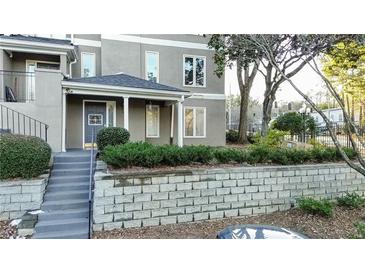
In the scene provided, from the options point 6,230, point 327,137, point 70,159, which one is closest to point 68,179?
point 70,159

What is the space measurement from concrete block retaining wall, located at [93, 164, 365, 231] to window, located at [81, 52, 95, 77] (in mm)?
6552

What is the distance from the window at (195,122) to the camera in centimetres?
1108

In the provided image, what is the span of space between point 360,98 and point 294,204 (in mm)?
6742

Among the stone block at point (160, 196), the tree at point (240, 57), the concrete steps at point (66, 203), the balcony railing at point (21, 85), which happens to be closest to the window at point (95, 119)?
the balcony railing at point (21, 85)

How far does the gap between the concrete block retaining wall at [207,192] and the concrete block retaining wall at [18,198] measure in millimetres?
Answer: 1084

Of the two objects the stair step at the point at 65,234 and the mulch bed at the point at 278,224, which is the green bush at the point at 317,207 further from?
the stair step at the point at 65,234

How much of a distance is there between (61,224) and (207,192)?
2.59m

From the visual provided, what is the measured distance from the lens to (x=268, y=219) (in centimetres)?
518

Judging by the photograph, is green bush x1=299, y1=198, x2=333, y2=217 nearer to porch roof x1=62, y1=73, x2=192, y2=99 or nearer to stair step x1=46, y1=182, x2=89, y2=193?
stair step x1=46, y1=182, x2=89, y2=193

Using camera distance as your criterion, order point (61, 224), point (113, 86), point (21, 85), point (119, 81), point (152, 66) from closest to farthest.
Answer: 1. point (61, 224)
2. point (113, 86)
3. point (21, 85)
4. point (119, 81)
5. point (152, 66)

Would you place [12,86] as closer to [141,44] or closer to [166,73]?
[141,44]

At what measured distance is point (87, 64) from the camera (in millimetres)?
9875

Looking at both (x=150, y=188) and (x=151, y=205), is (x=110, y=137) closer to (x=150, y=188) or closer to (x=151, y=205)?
(x=150, y=188)

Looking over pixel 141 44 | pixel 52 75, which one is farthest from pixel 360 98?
pixel 52 75
